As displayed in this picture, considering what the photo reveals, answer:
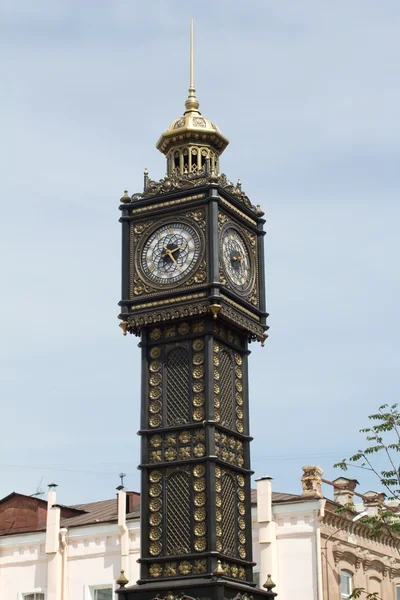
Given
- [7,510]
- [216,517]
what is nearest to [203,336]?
[216,517]

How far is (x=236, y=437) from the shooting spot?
30641 millimetres

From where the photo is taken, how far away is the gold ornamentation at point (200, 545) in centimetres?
2883

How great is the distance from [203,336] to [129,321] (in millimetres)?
1785

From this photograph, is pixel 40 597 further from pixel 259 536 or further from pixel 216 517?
pixel 216 517

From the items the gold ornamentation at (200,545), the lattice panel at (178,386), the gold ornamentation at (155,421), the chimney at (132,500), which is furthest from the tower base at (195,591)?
the chimney at (132,500)

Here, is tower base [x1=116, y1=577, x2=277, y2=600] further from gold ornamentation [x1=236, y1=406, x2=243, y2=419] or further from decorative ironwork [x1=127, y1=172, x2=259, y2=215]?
decorative ironwork [x1=127, y1=172, x2=259, y2=215]

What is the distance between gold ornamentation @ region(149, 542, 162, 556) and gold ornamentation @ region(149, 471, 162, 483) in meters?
1.36

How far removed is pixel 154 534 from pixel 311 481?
432 inches

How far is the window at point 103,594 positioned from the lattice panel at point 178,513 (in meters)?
12.0

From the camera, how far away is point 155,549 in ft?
96.9

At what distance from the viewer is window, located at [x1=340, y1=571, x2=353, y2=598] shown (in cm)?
4003

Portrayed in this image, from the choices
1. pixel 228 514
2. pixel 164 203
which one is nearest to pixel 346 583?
pixel 228 514

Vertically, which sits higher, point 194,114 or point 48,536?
point 194,114

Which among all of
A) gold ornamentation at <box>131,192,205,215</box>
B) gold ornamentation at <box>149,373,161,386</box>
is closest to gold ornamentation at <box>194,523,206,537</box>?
gold ornamentation at <box>149,373,161,386</box>
